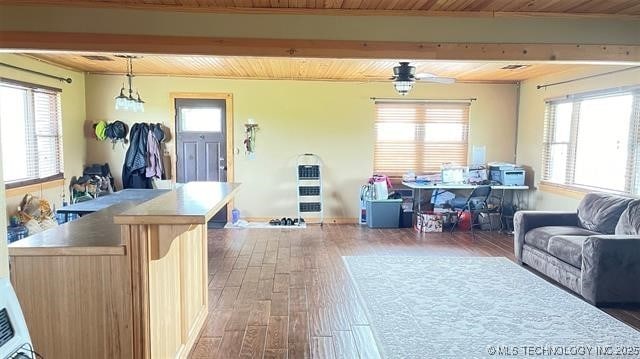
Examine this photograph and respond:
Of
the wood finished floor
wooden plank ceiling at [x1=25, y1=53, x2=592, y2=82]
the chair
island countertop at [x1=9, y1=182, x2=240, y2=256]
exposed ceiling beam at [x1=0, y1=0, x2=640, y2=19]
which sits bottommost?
the wood finished floor

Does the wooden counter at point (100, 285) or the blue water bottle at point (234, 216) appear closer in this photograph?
the wooden counter at point (100, 285)

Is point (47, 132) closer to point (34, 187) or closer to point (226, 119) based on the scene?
point (34, 187)

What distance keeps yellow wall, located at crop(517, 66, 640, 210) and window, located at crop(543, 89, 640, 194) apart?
0.41ft

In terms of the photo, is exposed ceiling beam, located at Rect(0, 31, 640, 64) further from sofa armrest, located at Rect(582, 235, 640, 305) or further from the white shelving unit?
the white shelving unit

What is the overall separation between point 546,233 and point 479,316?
1.67 m

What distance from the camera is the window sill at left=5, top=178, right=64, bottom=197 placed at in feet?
16.3

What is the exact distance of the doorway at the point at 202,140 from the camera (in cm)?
696

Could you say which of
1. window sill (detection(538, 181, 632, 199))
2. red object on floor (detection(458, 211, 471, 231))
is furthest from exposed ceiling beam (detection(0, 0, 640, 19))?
red object on floor (detection(458, 211, 471, 231))

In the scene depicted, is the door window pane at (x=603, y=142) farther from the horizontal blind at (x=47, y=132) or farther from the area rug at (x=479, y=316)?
the horizontal blind at (x=47, y=132)

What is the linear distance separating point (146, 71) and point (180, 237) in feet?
15.3

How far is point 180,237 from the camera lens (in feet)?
8.82

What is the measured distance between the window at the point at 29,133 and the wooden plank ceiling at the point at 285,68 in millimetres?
531

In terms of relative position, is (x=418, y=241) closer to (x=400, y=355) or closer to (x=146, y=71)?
(x=400, y=355)

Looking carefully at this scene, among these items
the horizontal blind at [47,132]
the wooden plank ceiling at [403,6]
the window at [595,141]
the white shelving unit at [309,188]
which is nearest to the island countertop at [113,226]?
the wooden plank ceiling at [403,6]
